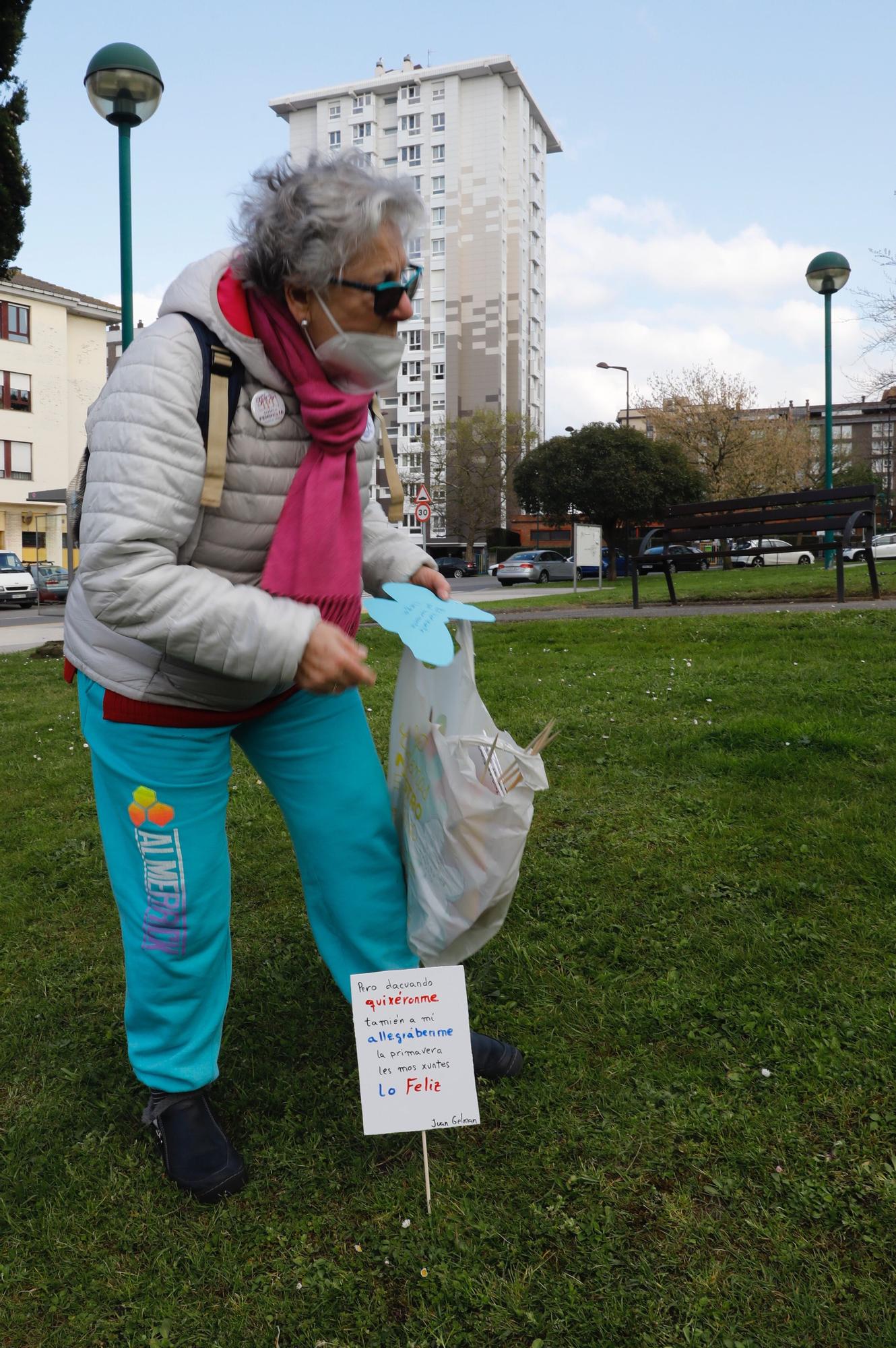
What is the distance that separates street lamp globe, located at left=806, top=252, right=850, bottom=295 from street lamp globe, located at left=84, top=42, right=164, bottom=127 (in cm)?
1243

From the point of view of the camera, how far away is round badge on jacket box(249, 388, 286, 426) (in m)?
1.80

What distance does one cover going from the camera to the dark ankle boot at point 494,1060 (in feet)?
7.63

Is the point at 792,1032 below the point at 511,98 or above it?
below

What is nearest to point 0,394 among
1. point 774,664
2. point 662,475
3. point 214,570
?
point 662,475

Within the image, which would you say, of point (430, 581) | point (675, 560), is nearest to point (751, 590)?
point (675, 560)

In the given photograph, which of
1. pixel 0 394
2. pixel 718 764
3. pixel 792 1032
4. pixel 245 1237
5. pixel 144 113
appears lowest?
pixel 245 1237

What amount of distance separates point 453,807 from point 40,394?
47.0 m

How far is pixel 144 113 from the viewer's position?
862cm

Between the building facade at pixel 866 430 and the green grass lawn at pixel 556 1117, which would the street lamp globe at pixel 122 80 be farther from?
the building facade at pixel 866 430

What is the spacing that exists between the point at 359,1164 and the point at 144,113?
9.05 metres

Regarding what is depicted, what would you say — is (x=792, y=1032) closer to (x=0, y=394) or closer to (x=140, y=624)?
(x=140, y=624)

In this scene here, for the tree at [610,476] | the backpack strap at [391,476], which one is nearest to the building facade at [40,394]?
the tree at [610,476]

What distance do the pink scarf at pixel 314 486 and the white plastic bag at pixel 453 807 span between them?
1.05 feet

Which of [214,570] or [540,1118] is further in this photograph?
[540,1118]
